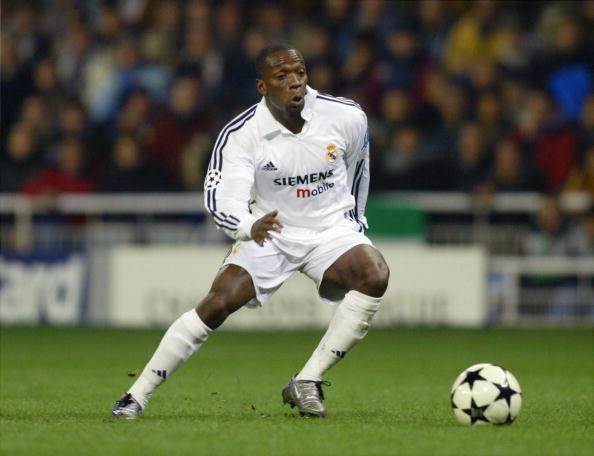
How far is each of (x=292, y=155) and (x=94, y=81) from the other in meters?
9.53

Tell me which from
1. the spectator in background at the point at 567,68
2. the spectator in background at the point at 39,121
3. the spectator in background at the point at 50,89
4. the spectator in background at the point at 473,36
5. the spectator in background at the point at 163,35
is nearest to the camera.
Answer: the spectator in background at the point at 567,68

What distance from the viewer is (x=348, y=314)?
24.0 feet

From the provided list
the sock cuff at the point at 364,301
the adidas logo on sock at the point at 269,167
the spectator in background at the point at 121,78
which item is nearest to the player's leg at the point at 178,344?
the sock cuff at the point at 364,301

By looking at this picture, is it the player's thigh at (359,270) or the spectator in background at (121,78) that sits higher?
the spectator in background at (121,78)

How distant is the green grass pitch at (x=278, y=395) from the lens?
602cm

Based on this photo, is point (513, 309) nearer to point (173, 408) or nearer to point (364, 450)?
point (173, 408)

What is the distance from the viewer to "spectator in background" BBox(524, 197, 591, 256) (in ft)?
47.4

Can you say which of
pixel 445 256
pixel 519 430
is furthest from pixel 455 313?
pixel 519 430

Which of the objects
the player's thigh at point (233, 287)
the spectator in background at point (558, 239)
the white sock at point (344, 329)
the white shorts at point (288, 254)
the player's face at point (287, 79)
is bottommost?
the spectator in background at point (558, 239)

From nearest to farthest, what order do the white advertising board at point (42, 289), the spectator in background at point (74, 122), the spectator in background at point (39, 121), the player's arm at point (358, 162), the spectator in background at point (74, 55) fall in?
the player's arm at point (358, 162), the white advertising board at point (42, 289), the spectator in background at point (74, 122), the spectator in background at point (39, 121), the spectator in background at point (74, 55)

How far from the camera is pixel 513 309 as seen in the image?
14.7 m

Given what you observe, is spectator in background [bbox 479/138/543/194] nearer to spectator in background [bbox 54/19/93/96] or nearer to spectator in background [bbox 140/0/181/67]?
spectator in background [bbox 140/0/181/67]

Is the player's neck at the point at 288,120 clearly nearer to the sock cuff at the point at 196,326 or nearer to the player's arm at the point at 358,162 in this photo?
the player's arm at the point at 358,162

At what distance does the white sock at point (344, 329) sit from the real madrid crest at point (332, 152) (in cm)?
69
